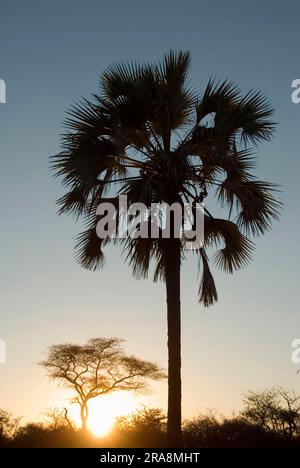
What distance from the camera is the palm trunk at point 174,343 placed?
1177cm

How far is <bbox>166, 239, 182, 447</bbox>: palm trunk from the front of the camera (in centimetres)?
1177

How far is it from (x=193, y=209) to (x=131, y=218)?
144 centimetres

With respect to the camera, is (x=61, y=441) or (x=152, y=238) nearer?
(x=152, y=238)

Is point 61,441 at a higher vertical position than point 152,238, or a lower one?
lower

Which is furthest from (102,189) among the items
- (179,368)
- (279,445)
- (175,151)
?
(279,445)

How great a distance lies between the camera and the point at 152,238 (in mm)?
13758

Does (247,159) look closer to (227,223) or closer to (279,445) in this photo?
(227,223)

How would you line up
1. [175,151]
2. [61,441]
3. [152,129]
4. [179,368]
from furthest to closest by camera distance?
[61,441] → [152,129] → [175,151] → [179,368]

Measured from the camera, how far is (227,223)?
14492 millimetres

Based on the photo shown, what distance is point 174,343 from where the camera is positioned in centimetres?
1230
